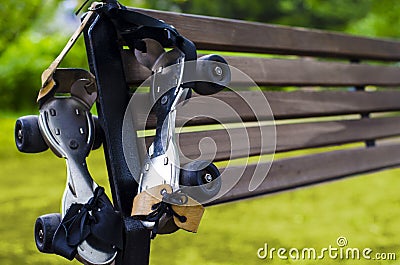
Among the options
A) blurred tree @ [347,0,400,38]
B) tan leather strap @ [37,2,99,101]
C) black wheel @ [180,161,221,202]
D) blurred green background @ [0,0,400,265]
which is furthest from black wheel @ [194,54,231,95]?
blurred tree @ [347,0,400,38]

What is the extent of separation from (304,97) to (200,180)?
1289 mm

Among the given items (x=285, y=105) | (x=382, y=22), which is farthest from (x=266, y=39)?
(x=382, y=22)

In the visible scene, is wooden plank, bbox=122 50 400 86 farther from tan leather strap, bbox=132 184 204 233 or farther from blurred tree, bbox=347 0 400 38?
blurred tree, bbox=347 0 400 38

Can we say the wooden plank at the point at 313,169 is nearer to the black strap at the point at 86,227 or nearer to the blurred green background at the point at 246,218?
the blurred green background at the point at 246,218

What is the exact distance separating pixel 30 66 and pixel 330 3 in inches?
228

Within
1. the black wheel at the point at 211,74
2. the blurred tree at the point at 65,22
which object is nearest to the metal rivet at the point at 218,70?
the black wheel at the point at 211,74

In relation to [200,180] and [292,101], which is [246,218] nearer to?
[292,101]

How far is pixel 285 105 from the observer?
6.93 ft

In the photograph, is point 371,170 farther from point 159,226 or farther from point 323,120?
point 159,226

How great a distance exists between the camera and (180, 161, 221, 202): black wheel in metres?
1.04

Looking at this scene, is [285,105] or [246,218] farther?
[285,105]

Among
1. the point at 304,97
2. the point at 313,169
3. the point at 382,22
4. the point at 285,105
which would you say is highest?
the point at 382,22

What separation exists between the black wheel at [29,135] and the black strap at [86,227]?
6.0 inches

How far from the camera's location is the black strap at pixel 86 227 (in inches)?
41.0
